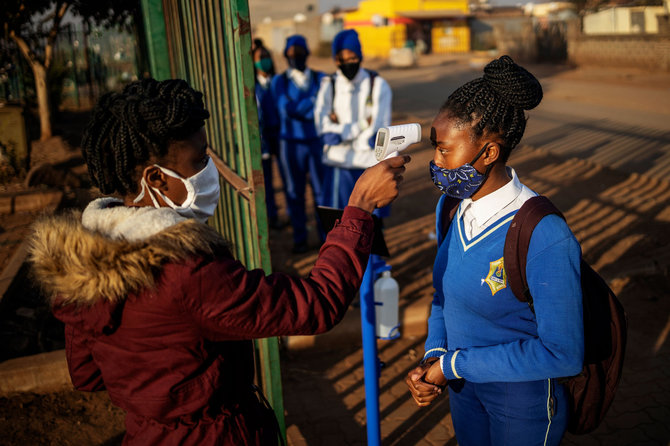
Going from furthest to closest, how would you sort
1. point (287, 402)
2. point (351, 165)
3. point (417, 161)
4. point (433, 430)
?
point (417, 161) < point (351, 165) < point (287, 402) < point (433, 430)

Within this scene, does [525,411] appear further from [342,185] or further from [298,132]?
[298,132]

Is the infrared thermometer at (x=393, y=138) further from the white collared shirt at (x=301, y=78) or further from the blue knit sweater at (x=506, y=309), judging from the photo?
the white collared shirt at (x=301, y=78)

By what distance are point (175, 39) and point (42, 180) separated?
5.38 m

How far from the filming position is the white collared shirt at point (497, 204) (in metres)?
1.88

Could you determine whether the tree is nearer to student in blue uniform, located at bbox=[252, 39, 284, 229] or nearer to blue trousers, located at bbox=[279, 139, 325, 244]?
student in blue uniform, located at bbox=[252, 39, 284, 229]

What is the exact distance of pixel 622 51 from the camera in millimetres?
22141

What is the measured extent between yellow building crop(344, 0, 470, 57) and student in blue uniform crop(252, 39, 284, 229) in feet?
121

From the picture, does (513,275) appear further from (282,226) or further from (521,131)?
(282,226)

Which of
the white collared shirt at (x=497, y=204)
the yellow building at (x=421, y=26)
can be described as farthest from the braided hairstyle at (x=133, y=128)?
the yellow building at (x=421, y=26)

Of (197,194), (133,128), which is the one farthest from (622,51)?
(133,128)

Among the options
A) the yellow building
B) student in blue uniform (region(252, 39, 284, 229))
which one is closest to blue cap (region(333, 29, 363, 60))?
student in blue uniform (region(252, 39, 284, 229))

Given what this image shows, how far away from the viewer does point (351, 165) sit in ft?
18.2

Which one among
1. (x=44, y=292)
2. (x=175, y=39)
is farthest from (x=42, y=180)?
(x=44, y=292)

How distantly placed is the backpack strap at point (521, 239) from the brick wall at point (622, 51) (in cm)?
2168
